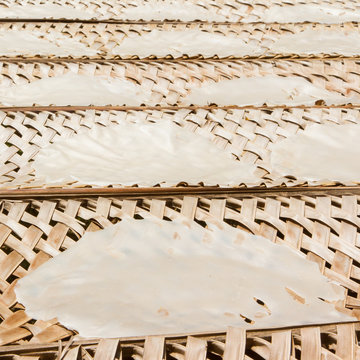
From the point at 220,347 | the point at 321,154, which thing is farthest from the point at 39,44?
the point at 220,347

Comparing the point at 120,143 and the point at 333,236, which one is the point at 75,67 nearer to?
the point at 120,143

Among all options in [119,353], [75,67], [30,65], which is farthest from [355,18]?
[119,353]

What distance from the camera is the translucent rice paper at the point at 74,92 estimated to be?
1541 mm

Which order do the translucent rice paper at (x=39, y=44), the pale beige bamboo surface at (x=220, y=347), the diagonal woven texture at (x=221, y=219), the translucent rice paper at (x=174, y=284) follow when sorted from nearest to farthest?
the pale beige bamboo surface at (x=220, y=347) → the translucent rice paper at (x=174, y=284) → the diagonal woven texture at (x=221, y=219) → the translucent rice paper at (x=39, y=44)

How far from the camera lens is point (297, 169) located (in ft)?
4.00

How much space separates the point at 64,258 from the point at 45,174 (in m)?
0.31

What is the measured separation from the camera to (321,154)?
1281 millimetres

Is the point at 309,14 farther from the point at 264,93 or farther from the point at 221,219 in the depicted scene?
the point at 221,219

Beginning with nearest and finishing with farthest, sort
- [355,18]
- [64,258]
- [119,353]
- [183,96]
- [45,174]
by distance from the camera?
[119,353] → [64,258] → [45,174] → [183,96] → [355,18]

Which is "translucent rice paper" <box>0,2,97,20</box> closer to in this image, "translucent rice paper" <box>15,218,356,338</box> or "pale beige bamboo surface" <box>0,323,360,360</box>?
"translucent rice paper" <box>15,218,356,338</box>

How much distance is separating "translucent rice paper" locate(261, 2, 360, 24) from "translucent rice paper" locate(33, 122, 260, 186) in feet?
4.01

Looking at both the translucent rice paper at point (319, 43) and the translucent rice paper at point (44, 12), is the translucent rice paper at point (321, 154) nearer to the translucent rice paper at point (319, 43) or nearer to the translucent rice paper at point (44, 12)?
the translucent rice paper at point (319, 43)

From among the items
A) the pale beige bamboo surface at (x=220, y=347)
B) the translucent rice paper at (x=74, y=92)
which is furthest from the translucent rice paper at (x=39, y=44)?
the pale beige bamboo surface at (x=220, y=347)

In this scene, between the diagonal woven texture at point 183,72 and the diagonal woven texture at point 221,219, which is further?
the diagonal woven texture at point 183,72
